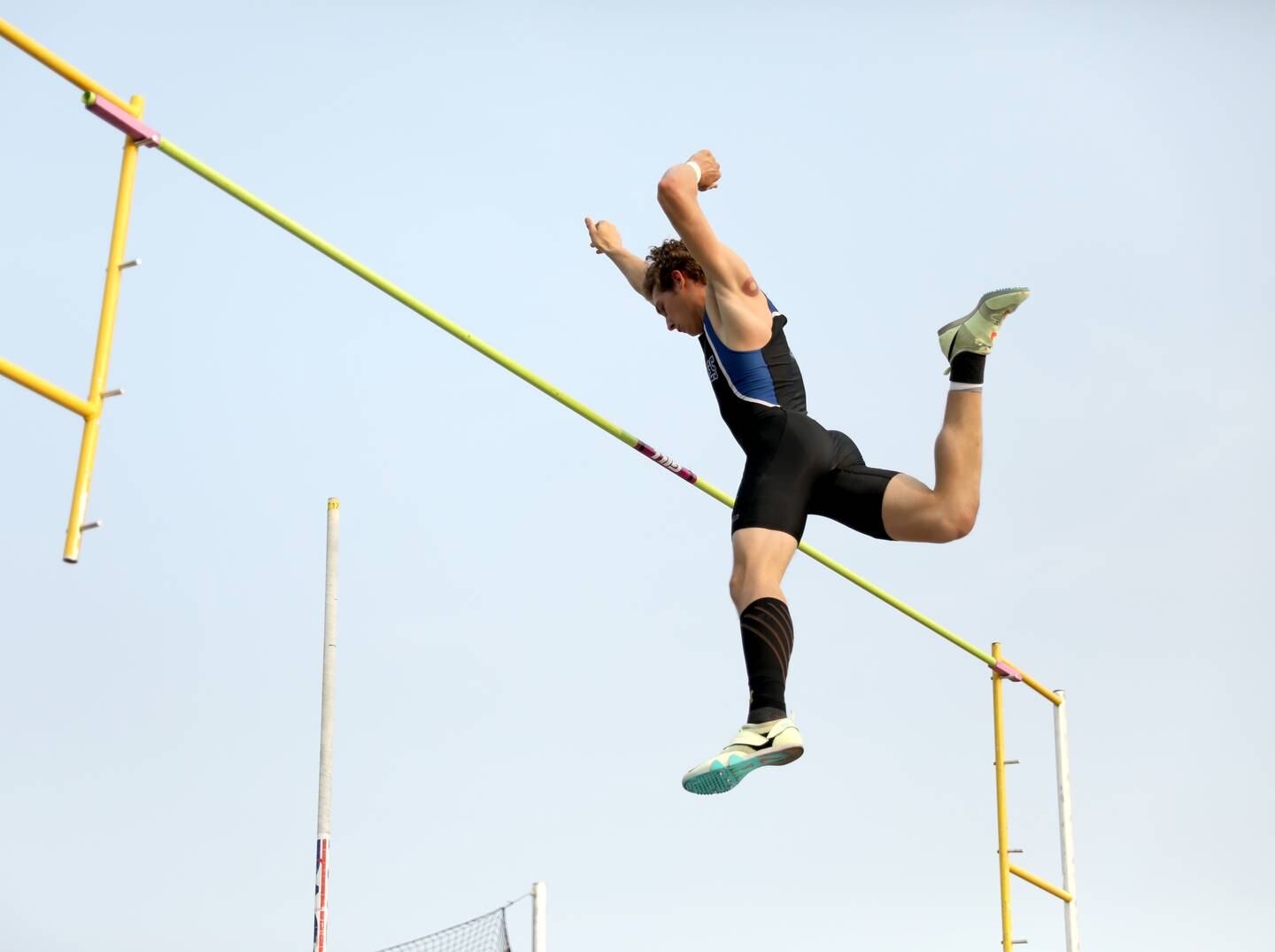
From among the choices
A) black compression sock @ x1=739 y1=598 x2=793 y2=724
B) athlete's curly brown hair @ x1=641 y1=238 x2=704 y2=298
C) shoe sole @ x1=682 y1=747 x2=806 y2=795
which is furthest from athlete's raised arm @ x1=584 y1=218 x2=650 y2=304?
shoe sole @ x1=682 y1=747 x2=806 y2=795

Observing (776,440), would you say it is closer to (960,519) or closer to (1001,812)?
(960,519)

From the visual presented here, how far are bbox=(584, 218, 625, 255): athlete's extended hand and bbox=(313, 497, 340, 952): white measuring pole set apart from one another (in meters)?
3.78

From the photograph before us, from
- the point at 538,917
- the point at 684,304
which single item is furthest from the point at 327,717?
the point at 684,304

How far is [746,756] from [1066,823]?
3.99 m

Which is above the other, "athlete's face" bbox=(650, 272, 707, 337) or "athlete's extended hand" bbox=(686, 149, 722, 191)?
"athlete's extended hand" bbox=(686, 149, 722, 191)

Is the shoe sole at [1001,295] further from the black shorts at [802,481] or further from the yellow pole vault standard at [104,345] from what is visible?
the yellow pole vault standard at [104,345]

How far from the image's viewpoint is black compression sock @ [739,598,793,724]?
17.9 feet

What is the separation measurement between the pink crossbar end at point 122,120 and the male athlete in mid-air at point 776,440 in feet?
5.31

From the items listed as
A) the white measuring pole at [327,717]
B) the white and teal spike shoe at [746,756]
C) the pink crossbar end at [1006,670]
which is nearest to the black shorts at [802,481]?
the white and teal spike shoe at [746,756]

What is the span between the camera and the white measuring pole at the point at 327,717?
9.57 metres

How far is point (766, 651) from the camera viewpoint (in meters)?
5.49

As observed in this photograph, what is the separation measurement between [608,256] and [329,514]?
3.95m

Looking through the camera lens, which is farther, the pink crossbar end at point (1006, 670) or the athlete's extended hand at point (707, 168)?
the pink crossbar end at point (1006, 670)

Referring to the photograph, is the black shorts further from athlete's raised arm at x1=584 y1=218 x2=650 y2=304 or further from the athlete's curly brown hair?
athlete's raised arm at x1=584 y1=218 x2=650 y2=304
